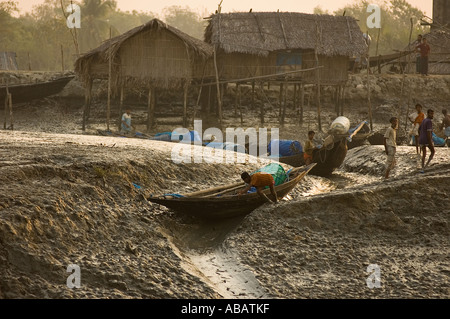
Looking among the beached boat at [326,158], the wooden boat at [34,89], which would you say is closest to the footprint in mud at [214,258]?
the beached boat at [326,158]

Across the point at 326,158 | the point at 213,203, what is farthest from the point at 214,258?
the point at 326,158

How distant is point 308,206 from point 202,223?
1615mm

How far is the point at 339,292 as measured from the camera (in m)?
6.99

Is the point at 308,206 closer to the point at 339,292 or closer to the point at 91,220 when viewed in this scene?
the point at 339,292

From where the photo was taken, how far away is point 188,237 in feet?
29.8

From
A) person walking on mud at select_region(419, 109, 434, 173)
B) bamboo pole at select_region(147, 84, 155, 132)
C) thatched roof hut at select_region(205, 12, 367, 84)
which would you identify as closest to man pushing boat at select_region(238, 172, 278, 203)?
person walking on mud at select_region(419, 109, 434, 173)

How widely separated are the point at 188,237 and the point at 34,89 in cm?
1567

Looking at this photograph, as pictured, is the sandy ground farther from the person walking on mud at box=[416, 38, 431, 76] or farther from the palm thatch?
the person walking on mud at box=[416, 38, 431, 76]

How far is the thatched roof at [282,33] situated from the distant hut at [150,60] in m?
1.59

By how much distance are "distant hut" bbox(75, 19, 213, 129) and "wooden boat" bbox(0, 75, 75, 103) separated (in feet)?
9.82

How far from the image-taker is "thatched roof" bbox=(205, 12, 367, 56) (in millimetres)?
21875
